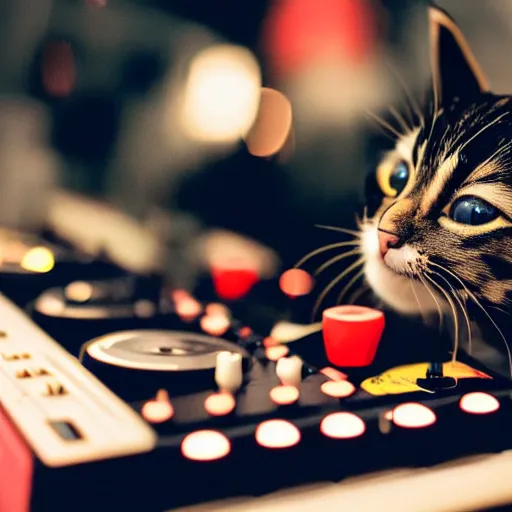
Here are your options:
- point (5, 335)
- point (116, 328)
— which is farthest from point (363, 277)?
point (5, 335)

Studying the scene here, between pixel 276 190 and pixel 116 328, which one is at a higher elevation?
pixel 276 190

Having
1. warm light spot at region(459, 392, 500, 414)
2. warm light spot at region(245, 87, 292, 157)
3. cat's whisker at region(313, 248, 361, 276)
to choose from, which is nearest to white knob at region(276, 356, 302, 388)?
warm light spot at region(459, 392, 500, 414)

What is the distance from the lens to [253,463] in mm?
730

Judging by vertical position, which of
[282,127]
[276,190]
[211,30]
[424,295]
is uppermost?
[211,30]

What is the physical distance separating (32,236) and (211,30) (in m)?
0.67

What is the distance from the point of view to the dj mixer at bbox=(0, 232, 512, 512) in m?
0.67

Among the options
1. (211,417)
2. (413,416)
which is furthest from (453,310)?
(211,417)

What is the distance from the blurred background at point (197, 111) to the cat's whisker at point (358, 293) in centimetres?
13

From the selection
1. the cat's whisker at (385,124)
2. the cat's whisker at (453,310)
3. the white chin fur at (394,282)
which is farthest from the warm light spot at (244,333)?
the cat's whisker at (385,124)

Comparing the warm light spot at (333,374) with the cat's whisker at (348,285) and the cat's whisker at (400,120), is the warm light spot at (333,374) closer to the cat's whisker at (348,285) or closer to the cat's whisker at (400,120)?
the cat's whisker at (348,285)

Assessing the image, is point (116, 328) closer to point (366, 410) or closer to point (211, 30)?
point (366, 410)

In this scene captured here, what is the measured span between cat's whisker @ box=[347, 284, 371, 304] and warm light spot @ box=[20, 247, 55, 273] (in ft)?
2.33

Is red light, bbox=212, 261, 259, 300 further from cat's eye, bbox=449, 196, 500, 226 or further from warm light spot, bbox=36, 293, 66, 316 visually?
cat's eye, bbox=449, 196, 500, 226

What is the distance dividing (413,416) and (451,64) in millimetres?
581
